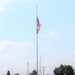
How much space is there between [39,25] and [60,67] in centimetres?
8252

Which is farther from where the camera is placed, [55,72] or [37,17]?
[55,72]

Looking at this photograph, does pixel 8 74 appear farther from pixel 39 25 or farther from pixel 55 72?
pixel 39 25

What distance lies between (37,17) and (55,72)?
82506 mm

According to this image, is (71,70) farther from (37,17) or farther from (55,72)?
(37,17)

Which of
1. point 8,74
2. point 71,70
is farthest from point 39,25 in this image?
point 71,70

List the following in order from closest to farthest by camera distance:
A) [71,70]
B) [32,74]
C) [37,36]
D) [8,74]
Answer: [37,36] → [8,74] → [71,70] → [32,74]

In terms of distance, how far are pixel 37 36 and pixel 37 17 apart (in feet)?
7.64

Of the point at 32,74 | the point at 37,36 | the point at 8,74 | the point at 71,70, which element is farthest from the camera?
the point at 32,74

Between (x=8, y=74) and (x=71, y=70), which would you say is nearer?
(x=8, y=74)

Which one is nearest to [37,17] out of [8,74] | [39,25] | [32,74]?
[39,25]

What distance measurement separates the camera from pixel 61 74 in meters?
112

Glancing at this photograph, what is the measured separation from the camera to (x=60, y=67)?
11344 centimetres

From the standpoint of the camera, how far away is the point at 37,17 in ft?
107

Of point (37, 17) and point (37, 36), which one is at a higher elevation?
point (37, 17)
